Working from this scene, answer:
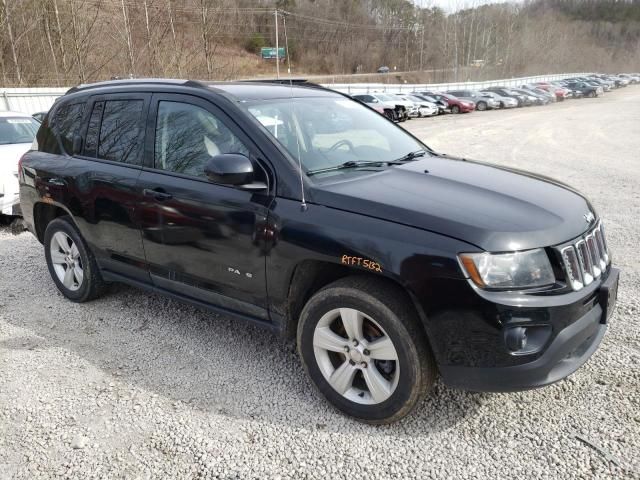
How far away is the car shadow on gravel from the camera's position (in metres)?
2.92

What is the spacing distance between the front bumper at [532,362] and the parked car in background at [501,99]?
3910 centimetres

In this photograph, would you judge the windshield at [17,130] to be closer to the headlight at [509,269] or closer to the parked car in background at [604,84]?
the headlight at [509,269]

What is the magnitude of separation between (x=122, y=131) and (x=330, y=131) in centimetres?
161

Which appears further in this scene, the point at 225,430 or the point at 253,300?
the point at 253,300

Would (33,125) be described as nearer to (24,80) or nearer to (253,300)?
(253,300)

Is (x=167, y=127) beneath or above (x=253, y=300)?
above

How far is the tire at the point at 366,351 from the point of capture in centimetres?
254

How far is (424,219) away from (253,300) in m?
1.22

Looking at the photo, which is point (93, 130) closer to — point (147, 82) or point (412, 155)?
point (147, 82)

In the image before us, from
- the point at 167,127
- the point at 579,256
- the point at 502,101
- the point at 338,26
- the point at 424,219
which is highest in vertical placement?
the point at 338,26

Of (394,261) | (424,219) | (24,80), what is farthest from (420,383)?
(24,80)

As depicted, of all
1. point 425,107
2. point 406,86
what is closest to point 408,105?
point 425,107

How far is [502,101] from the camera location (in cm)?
3884

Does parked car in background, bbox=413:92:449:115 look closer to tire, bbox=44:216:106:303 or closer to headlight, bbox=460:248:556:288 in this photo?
tire, bbox=44:216:106:303
